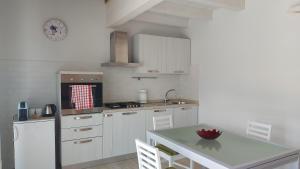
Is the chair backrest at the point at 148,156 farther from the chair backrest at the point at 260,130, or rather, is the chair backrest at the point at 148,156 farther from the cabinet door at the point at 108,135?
the cabinet door at the point at 108,135

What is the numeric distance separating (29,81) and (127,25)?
1946 millimetres

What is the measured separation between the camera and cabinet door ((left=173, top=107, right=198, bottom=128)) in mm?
4059

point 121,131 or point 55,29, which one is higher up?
point 55,29

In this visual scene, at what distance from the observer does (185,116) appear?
416cm

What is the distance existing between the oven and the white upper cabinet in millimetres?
940

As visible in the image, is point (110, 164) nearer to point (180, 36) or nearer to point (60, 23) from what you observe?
point (60, 23)

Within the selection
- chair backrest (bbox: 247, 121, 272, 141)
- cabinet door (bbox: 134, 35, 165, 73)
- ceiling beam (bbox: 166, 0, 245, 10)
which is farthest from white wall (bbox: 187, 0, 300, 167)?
cabinet door (bbox: 134, 35, 165, 73)

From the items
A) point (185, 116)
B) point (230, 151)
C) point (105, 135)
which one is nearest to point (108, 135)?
point (105, 135)

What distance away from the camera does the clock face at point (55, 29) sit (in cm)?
347

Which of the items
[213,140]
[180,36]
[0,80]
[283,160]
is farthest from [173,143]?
[180,36]

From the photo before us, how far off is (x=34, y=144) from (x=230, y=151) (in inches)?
95.9

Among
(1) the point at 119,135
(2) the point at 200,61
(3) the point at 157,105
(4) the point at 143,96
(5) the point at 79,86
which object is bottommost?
(1) the point at 119,135

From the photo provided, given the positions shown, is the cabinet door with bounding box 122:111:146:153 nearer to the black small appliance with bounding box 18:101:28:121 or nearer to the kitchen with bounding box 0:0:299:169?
the kitchen with bounding box 0:0:299:169

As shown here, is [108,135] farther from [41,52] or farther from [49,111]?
[41,52]
